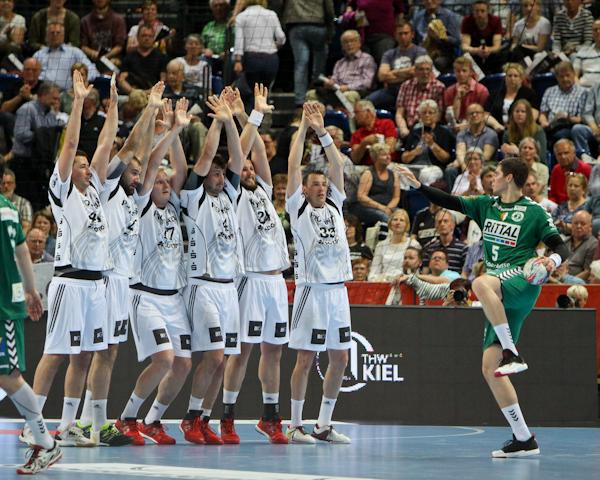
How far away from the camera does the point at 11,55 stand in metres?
18.5

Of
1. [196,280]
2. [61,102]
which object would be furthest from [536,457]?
[61,102]

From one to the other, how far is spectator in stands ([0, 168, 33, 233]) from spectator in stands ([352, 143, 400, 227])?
416 centimetres

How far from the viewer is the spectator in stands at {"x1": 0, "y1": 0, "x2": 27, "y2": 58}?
1888cm

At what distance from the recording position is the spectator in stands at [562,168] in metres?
15.7

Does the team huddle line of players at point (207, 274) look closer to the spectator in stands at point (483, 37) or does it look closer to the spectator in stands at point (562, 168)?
the spectator in stands at point (562, 168)

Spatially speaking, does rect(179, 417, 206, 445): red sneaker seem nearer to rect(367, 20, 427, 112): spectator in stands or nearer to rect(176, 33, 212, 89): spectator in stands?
rect(176, 33, 212, 89): spectator in stands

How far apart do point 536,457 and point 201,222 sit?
3.43 m

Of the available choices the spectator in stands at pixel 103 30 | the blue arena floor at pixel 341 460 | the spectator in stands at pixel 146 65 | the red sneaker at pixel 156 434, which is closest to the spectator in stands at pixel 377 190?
the spectator in stands at pixel 146 65

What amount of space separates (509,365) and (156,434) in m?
3.11

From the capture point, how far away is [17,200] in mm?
15852

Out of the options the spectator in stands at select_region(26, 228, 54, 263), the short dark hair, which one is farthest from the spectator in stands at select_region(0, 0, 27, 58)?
the short dark hair

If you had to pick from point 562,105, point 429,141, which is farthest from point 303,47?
point 562,105

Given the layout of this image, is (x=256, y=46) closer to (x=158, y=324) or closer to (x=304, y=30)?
(x=304, y=30)

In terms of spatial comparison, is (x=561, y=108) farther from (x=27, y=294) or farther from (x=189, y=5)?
(x=27, y=294)
